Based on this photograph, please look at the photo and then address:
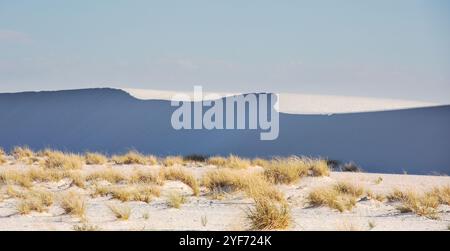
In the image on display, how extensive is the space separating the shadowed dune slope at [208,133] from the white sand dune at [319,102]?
3020 mm

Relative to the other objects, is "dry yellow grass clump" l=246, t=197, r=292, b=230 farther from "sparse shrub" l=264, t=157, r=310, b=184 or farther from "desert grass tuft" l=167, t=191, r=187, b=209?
"sparse shrub" l=264, t=157, r=310, b=184

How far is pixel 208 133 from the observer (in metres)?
37.4

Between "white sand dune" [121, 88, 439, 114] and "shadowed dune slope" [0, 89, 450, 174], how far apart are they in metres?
3.02

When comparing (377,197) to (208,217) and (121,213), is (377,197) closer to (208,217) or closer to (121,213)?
(208,217)

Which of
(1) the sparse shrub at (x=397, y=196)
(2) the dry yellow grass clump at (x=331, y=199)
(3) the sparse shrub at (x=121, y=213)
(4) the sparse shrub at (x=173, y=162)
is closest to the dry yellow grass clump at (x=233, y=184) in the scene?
(2) the dry yellow grass clump at (x=331, y=199)

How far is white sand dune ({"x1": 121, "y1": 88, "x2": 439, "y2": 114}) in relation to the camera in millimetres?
46000

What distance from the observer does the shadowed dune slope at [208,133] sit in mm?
29844

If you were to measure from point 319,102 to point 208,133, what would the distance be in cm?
1577

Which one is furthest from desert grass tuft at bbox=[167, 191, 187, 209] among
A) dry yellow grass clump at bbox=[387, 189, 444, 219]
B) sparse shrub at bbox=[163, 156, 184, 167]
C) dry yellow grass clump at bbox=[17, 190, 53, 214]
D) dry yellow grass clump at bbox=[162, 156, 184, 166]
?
dry yellow grass clump at bbox=[162, 156, 184, 166]
